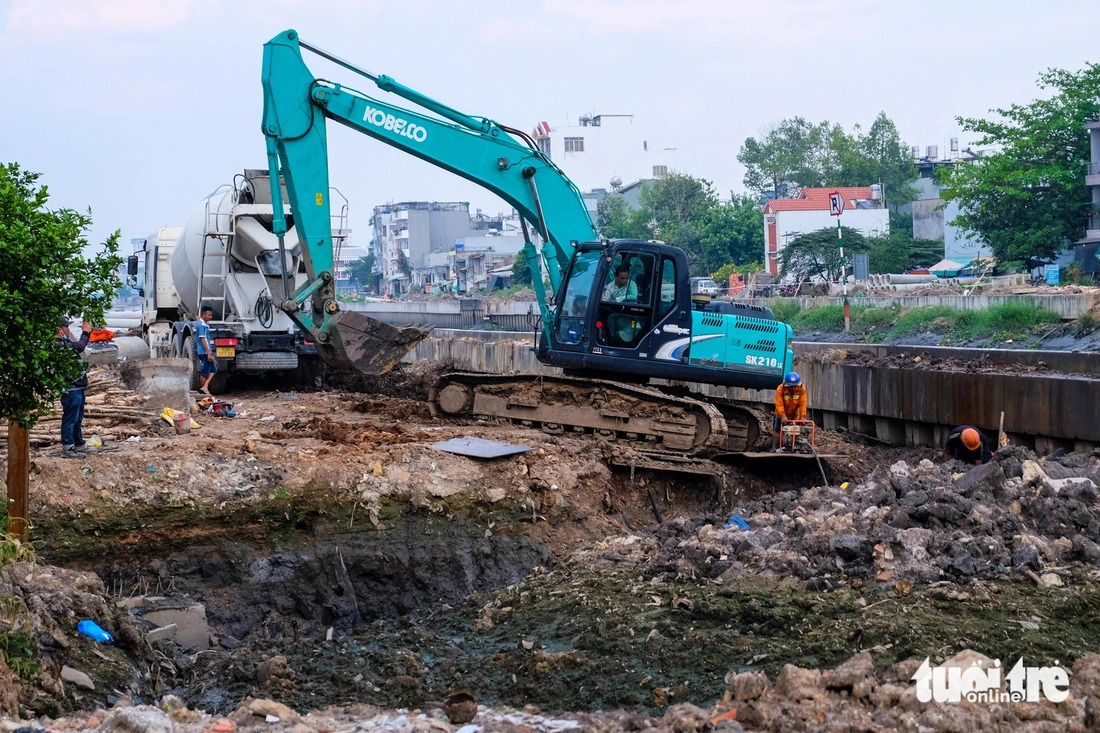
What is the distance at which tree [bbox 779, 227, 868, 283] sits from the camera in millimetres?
48156

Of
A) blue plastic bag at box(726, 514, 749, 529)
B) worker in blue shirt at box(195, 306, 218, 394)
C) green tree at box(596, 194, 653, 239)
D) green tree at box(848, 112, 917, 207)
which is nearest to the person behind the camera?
blue plastic bag at box(726, 514, 749, 529)

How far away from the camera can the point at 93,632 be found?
7.30 m

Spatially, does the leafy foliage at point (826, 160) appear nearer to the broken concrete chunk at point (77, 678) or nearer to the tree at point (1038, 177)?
the tree at point (1038, 177)

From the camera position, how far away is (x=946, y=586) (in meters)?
7.93

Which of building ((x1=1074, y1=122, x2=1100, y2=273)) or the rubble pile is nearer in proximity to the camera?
the rubble pile

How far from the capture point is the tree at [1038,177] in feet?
134

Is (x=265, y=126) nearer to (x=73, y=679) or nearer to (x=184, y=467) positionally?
(x=184, y=467)

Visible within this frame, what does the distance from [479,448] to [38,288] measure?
559 centimetres

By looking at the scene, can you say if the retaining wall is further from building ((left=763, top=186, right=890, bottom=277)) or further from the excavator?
building ((left=763, top=186, right=890, bottom=277))

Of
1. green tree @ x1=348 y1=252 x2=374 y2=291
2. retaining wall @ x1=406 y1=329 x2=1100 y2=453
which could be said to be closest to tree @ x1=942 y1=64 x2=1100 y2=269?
retaining wall @ x1=406 y1=329 x2=1100 y2=453

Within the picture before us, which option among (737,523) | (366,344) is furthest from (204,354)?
(737,523)

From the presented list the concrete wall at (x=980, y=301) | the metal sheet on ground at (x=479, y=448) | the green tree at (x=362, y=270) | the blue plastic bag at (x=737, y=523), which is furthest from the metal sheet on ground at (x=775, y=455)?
the green tree at (x=362, y=270)

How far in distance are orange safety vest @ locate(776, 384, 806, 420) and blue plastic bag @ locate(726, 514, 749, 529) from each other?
277 cm

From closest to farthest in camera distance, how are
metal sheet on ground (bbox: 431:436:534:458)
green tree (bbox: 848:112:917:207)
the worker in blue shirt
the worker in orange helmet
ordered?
the worker in orange helmet, metal sheet on ground (bbox: 431:436:534:458), the worker in blue shirt, green tree (bbox: 848:112:917:207)
